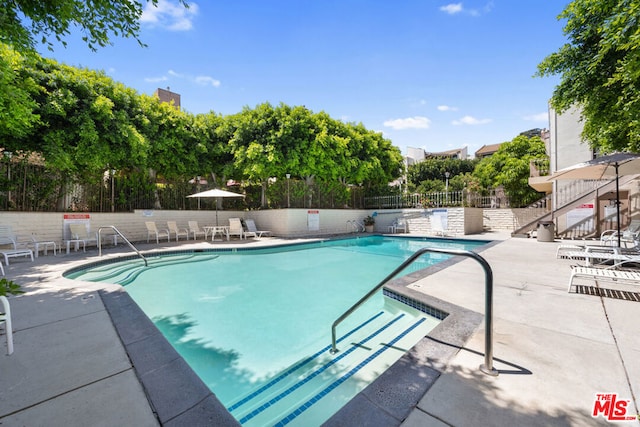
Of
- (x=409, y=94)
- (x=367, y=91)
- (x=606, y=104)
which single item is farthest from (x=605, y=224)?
(x=367, y=91)

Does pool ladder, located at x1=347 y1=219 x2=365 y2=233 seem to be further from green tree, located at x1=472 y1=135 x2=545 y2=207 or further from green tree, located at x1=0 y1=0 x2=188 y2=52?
green tree, located at x1=0 y1=0 x2=188 y2=52

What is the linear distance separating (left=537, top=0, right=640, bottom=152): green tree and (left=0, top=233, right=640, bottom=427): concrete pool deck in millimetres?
4707

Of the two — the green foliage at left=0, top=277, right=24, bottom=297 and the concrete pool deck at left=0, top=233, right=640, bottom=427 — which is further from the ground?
the green foliage at left=0, top=277, right=24, bottom=297

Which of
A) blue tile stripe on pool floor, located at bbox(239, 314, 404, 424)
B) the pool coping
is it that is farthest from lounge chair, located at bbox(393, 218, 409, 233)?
the pool coping

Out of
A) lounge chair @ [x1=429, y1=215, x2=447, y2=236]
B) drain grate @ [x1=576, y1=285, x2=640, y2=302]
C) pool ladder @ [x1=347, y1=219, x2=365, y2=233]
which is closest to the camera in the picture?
drain grate @ [x1=576, y1=285, x2=640, y2=302]

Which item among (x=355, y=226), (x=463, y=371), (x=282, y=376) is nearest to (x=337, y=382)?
(x=282, y=376)

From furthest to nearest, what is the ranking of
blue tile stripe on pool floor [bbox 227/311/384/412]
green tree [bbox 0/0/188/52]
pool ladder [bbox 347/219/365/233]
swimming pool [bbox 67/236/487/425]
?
1. pool ladder [bbox 347/219/365/233]
2. green tree [bbox 0/0/188/52]
3. swimming pool [bbox 67/236/487/425]
4. blue tile stripe on pool floor [bbox 227/311/384/412]

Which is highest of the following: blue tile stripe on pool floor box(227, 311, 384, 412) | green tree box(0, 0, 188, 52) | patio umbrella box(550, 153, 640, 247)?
green tree box(0, 0, 188, 52)

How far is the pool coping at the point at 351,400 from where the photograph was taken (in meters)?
1.60

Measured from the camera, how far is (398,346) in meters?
3.10

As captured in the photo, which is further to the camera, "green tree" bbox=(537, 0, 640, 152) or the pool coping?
"green tree" bbox=(537, 0, 640, 152)

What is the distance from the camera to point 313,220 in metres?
15.1

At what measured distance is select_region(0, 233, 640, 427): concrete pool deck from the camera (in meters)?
1.59

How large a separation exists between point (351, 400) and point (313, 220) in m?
13.4
